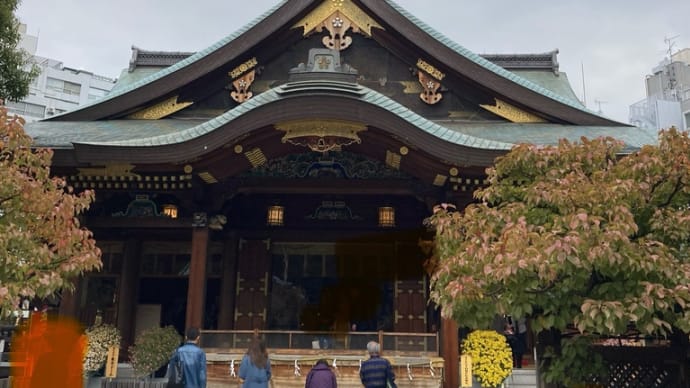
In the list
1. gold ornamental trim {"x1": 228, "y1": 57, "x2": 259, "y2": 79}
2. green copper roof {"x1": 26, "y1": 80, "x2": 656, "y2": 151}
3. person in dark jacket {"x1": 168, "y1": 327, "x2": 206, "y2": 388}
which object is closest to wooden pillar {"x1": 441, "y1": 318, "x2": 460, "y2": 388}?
green copper roof {"x1": 26, "y1": 80, "x2": 656, "y2": 151}

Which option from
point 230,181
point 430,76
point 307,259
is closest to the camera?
point 230,181

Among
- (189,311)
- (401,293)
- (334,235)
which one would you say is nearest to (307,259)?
(334,235)

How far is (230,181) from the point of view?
1248 cm

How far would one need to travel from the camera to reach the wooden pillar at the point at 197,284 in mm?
11539

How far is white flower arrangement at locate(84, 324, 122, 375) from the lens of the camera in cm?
1191

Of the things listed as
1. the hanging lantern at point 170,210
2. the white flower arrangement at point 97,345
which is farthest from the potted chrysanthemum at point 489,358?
the white flower arrangement at point 97,345

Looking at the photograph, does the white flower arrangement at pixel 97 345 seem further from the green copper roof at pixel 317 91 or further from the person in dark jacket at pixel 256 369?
the person in dark jacket at pixel 256 369

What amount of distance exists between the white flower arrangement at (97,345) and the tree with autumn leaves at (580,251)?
8.35m

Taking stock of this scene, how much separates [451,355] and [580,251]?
6247 mm

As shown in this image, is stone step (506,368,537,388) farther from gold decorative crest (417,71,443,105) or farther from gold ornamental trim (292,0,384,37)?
gold ornamental trim (292,0,384,37)

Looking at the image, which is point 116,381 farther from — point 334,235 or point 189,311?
point 334,235

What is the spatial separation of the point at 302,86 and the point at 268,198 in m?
4.11

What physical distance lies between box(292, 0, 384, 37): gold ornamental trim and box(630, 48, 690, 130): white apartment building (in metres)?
32.5

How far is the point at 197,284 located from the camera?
11.6 m
